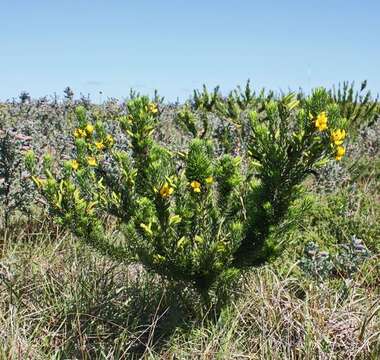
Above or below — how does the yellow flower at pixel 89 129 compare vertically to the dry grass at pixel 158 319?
above

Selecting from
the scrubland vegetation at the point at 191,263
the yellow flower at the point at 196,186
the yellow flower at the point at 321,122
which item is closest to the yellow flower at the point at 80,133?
the scrubland vegetation at the point at 191,263

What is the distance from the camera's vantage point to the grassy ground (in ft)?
11.1

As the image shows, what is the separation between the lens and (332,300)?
12.3ft

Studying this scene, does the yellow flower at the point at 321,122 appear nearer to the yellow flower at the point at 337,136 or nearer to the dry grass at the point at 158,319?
the yellow flower at the point at 337,136

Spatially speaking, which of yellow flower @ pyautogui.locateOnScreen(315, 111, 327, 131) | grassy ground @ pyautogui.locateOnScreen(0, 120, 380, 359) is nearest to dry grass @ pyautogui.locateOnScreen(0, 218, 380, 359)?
grassy ground @ pyautogui.locateOnScreen(0, 120, 380, 359)

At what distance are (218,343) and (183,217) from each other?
0.75 m

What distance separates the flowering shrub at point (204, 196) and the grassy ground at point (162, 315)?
0.24 m

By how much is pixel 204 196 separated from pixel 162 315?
0.82 meters

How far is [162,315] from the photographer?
140 inches

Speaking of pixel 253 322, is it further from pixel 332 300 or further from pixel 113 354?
pixel 113 354

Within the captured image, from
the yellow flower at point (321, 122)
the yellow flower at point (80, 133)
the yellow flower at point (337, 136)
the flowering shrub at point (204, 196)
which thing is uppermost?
the yellow flower at point (80, 133)

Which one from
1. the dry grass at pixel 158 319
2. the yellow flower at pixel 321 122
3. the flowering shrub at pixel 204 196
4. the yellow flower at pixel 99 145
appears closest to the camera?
the yellow flower at pixel 321 122

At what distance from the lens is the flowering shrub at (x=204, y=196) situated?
3.10m

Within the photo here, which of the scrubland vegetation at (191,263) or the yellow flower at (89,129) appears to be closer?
the scrubland vegetation at (191,263)
